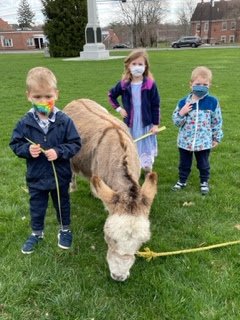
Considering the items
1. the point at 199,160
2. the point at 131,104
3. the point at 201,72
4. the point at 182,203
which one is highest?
the point at 201,72

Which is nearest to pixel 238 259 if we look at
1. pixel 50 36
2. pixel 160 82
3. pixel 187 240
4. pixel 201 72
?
pixel 187 240

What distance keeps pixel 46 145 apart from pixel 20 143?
0.85 ft

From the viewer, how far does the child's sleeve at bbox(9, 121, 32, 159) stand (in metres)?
3.39

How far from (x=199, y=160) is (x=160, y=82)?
38.2ft

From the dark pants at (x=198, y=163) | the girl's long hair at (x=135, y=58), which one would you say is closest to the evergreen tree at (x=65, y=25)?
the girl's long hair at (x=135, y=58)

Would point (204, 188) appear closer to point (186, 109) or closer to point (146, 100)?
point (186, 109)

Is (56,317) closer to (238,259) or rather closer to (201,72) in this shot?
(238,259)

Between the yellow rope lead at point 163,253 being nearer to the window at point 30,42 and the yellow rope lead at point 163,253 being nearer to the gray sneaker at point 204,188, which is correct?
the gray sneaker at point 204,188

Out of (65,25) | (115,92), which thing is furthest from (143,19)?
(115,92)

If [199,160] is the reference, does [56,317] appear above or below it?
below

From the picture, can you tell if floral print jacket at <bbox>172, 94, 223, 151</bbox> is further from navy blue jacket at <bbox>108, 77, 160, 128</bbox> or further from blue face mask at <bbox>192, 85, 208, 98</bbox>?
navy blue jacket at <bbox>108, 77, 160, 128</bbox>

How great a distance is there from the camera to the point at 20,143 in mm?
3471

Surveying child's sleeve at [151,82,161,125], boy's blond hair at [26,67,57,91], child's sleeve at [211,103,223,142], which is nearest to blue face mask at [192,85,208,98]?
child's sleeve at [211,103,223,142]

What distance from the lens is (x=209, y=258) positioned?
3.80 meters
